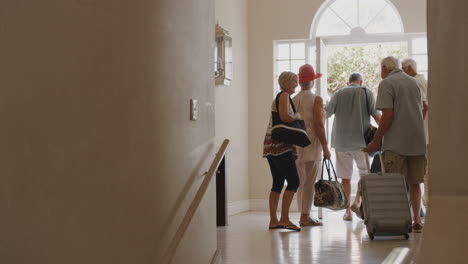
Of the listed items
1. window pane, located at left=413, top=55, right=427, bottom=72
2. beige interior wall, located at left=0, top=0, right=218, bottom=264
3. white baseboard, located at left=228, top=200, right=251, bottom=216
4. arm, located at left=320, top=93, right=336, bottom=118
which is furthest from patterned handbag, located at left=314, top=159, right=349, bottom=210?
window pane, located at left=413, top=55, right=427, bottom=72

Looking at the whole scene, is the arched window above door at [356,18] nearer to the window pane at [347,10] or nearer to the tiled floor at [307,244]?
the window pane at [347,10]

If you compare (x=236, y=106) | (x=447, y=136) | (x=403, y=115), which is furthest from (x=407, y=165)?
(x=236, y=106)

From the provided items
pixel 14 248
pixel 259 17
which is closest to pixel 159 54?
pixel 14 248

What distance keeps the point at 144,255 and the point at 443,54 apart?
5.92ft

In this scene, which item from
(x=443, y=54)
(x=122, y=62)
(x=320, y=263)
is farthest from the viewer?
(x=320, y=263)

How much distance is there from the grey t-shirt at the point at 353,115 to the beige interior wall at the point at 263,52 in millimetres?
2145

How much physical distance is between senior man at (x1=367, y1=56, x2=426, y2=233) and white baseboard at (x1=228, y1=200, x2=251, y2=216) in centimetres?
277

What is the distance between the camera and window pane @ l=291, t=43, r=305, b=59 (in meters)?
8.91

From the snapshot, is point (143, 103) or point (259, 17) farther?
point (259, 17)

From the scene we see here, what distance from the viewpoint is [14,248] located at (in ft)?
5.40

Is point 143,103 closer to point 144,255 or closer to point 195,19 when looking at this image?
point 144,255

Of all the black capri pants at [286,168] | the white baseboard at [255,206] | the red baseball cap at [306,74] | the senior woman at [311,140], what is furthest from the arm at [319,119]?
the white baseboard at [255,206]

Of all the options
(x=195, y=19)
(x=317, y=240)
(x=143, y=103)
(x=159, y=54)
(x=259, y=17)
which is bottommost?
(x=317, y=240)

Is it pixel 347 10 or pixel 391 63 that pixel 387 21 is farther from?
pixel 391 63
